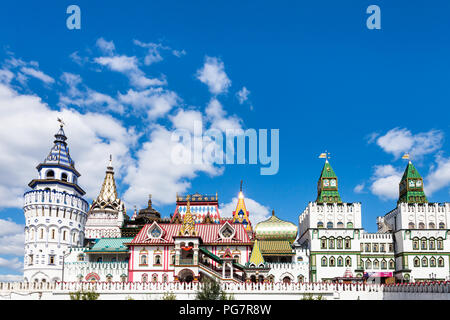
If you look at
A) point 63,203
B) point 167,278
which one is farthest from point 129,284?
point 63,203

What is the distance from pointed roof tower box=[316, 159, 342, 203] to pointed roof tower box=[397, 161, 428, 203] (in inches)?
399

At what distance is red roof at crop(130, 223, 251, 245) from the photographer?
57.8 m

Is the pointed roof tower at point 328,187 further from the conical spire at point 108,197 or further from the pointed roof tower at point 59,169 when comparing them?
the conical spire at point 108,197

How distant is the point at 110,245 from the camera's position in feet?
207

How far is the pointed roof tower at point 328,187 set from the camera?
2729 inches

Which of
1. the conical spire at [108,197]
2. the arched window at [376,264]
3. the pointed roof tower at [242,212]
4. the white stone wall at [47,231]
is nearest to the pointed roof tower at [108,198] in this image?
the conical spire at [108,197]

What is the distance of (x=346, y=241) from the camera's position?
6569 cm

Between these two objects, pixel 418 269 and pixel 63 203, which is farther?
pixel 63 203

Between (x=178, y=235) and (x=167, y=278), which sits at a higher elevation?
(x=178, y=235)

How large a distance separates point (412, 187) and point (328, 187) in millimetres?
12380

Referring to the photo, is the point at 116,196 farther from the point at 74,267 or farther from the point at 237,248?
the point at 237,248
